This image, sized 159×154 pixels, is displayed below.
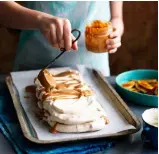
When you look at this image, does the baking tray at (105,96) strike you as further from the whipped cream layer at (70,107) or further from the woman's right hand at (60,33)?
the woman's right hand at (60,33)

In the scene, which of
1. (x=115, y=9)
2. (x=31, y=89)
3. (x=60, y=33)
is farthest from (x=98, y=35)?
(x=115, y=9)

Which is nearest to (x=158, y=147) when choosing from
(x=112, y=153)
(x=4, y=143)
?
(x=112, y=153)

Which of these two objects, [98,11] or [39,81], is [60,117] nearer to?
[39,81]

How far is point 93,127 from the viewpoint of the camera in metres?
1.19

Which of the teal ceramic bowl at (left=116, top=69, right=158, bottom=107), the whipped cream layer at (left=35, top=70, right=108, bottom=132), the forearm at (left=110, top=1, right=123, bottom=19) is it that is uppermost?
the forearm at (left=110, top=1, right=123, bottom=19)

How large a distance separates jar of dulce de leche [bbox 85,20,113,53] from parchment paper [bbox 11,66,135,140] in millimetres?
144

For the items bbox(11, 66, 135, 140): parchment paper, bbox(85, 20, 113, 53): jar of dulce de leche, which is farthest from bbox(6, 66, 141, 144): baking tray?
bbox(85, 20, 113, 53): jar of dulce de leche

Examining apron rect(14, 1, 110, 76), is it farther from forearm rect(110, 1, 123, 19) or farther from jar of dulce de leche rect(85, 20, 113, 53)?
jar of dulce de leche rect(85, 20, 113, 53)

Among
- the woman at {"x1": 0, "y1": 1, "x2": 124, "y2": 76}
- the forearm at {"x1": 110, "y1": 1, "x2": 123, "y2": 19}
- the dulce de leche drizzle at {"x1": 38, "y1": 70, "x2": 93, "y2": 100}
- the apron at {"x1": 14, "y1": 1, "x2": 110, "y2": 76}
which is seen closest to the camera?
the dulce de leche drizzle at {"x1": 38, "y1": 70, "x2": 93, "y2": 100}

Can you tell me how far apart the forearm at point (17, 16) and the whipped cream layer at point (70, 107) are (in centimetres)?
22

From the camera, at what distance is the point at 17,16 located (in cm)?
149

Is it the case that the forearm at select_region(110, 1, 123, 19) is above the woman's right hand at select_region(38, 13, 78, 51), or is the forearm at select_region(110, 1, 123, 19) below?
below

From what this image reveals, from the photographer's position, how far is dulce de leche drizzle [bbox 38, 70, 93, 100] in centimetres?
127

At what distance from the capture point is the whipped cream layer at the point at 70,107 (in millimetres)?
1186
